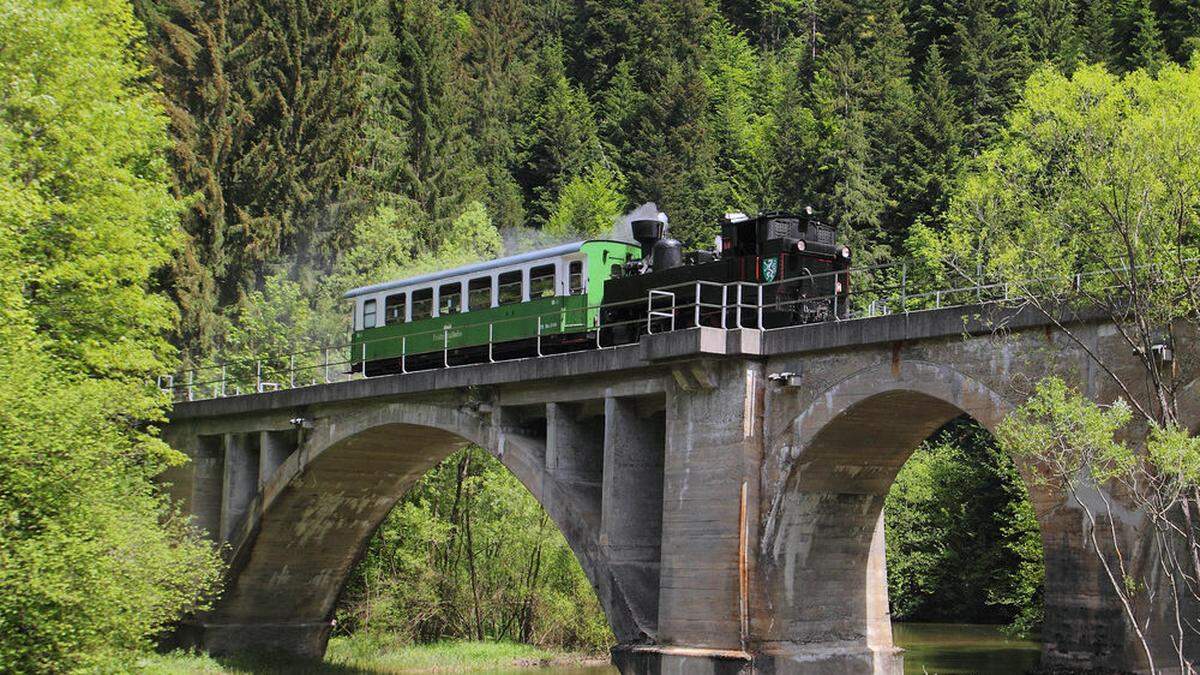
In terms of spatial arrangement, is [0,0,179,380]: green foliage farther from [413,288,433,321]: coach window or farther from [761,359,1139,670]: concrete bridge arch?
[761,359,1139,670]: concrete bridge arch

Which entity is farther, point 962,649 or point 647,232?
point 962,649

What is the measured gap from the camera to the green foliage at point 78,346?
2170 cm

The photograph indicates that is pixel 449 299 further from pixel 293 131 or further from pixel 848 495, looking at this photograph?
pixel 293 131

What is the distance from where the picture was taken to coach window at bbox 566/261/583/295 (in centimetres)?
2641

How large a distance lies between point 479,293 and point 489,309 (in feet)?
2.05

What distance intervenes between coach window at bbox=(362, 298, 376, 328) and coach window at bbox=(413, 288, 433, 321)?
74.6 inches

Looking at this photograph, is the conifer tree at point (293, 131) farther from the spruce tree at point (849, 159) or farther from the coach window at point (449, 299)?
the coach window at point (449, 299)

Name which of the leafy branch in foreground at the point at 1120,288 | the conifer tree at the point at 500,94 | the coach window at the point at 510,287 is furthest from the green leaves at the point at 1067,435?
the conifer tree at the point at 500,94

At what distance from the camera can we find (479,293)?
29.1 meters

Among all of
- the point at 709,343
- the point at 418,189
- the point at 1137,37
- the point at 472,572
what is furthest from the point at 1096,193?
the point at 1137,37

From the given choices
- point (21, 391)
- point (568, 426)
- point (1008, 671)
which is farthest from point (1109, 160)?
point (1008, 671)

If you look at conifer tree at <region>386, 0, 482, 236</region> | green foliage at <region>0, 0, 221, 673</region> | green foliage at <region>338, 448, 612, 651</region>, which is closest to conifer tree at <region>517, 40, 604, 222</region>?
conifer tree at <region>386, 0, 482, 236</region>

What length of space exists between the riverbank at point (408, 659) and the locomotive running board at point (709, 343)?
17397mm

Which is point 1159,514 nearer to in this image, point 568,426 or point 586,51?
point 568,426
